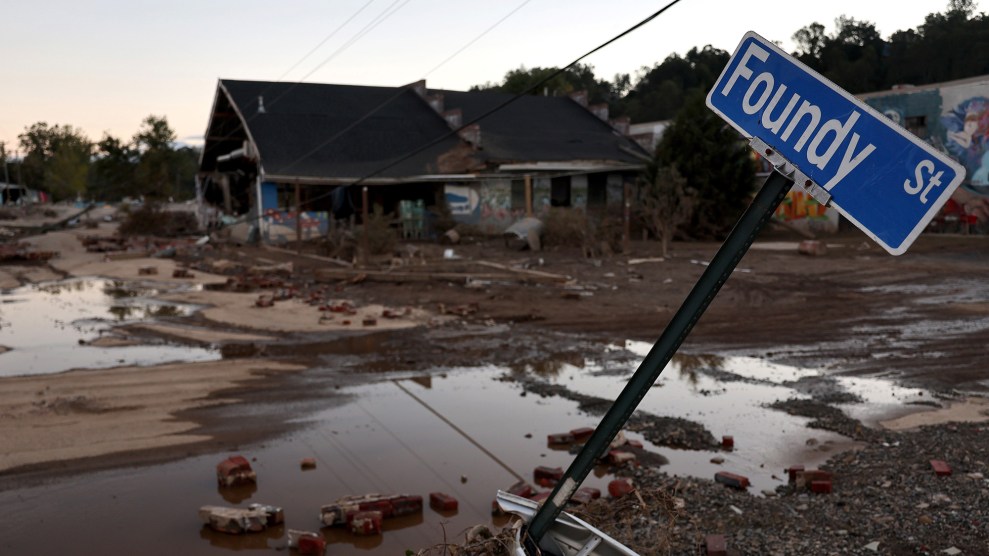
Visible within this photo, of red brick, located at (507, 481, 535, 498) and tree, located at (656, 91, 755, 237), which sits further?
tree, located at (656, 91, 755, 237)

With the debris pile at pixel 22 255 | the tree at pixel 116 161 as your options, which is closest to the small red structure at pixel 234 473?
the debris pile at pixel 22 255

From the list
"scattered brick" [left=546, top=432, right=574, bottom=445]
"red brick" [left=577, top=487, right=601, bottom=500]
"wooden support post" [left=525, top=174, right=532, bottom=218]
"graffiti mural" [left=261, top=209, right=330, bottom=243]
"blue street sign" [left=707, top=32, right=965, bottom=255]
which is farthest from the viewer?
"graffiti mural" [left=261, top=209, right=330, bottom=243]

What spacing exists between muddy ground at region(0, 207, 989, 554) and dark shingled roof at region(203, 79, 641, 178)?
8015mm

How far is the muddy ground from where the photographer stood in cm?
657

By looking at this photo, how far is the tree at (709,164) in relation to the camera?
93.4 feet

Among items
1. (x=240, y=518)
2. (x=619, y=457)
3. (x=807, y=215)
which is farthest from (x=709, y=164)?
(x=240, y=518)

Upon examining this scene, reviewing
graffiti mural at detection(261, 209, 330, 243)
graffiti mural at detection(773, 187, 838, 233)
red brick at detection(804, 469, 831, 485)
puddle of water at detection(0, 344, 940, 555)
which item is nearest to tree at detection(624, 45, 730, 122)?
graffiti mural at detection(773, 187, 838, 233)

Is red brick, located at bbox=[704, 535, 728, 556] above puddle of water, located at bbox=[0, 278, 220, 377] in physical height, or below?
above

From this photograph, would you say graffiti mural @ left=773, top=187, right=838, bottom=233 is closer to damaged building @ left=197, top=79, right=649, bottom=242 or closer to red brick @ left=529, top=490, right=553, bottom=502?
damaged building @ left=197, top=79, right=649, bottom=242

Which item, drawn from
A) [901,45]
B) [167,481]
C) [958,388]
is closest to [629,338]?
[958,388]

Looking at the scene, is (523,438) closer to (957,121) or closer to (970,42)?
(957,121)

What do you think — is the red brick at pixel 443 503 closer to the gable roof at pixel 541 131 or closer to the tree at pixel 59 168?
the gable roof at pixel 541 131

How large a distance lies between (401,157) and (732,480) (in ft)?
89.3

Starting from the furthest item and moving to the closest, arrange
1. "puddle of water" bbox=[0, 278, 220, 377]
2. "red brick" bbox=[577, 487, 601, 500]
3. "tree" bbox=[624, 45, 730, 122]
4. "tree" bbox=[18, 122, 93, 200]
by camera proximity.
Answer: "tree" bbox=[18, 122, 93, 200] → "tree" bbox=[624, 45, 730, 122] → "puddle of water" bbox=[0, 278, 220, 377] → "red brick" bbox=[577, 487, 601, 500]
